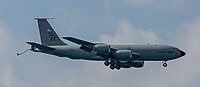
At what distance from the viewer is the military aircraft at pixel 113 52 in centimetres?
10512

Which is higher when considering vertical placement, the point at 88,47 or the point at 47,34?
the point at 47,34

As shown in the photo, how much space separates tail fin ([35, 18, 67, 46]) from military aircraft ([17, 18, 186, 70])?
2.23ft

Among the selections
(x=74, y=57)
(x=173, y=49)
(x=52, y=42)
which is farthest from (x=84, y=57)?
(x=173, y=49)

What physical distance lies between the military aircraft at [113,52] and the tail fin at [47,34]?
0.68m

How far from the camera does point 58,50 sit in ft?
372

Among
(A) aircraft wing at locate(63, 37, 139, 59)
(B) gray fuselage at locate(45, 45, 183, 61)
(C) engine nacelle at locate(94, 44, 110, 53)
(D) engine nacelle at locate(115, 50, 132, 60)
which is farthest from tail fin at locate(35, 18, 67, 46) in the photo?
(D) engine nacelle at locate(115, 50, 132, 60)

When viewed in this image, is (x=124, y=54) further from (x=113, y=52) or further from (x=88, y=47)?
(x=88, y=47)

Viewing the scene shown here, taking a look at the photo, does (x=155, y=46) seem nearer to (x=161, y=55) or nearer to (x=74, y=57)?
(x=161, y=55)

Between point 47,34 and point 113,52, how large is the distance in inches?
808

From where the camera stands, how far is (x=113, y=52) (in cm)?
10725

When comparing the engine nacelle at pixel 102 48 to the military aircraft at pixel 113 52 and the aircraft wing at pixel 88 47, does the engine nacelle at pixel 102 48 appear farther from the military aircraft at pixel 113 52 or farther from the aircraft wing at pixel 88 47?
the aircraft wing at pixel 88 47

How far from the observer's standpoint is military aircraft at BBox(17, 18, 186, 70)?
105125mm

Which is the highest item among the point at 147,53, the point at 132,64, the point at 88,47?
the point at 88,47

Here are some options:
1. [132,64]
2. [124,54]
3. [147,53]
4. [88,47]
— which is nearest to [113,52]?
[124,54]
